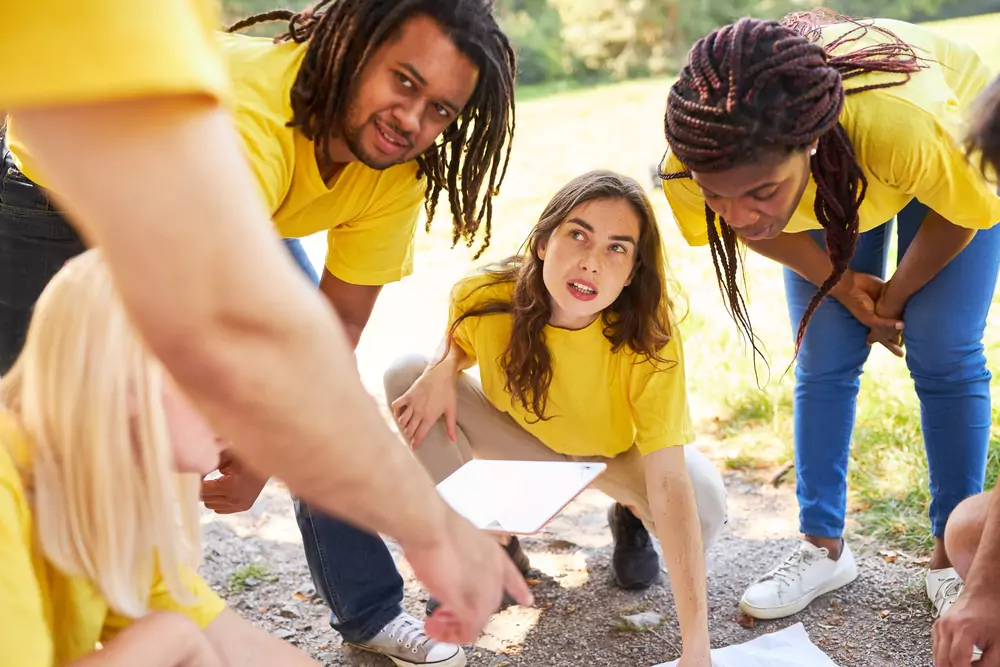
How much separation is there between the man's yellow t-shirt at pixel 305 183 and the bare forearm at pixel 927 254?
1.02 meters

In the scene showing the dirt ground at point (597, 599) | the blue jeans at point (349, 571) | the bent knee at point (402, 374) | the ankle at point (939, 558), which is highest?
the bent knee at point (402, 374)

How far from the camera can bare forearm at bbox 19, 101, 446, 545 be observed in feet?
1.95

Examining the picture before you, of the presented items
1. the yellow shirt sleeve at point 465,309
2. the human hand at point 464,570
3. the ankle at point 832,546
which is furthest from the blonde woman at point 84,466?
the ankle at point 832,546

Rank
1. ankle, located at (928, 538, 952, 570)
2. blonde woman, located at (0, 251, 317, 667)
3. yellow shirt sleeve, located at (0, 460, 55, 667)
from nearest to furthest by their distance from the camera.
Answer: yellow shirt sleeve, located at (0, 460, 55, 667) → blonde woman, located at (0, 251, 317, 667) → ankle, located at (928, 538, 952, 570)

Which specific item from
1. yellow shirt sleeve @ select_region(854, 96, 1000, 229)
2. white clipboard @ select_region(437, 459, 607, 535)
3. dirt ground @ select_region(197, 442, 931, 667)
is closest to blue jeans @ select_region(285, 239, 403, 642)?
dirt ground @ select_region(197, 442, 931, 667)

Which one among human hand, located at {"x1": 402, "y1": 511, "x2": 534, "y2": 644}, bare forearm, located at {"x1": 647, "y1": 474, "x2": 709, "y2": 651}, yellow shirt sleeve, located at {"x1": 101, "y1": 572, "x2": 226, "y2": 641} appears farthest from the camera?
bare forearm, located at {"x1": 647, "y1": 474, "x2": 709, "y2": 651}

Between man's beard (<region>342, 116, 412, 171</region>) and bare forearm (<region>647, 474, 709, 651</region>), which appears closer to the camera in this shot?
man's beard (<region>342, 116, 412, 171</region>)

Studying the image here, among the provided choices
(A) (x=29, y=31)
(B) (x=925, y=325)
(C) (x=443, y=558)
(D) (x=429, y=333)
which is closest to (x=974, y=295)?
(B) (x=925, y=325)

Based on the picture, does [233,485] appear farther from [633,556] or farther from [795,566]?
[795,566]

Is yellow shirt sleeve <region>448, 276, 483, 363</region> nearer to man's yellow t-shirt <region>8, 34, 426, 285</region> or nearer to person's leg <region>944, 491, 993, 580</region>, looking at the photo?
man's yellow t-shirt <region>8, 34, 426, 285</region>

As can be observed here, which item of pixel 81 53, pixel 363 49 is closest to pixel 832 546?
pixel 363 49

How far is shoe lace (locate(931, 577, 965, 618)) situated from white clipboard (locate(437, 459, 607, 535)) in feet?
2.61

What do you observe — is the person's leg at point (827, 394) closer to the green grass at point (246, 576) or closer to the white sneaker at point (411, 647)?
the white sneaker at point (411, 647)

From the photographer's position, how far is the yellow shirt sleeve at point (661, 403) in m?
2.19
